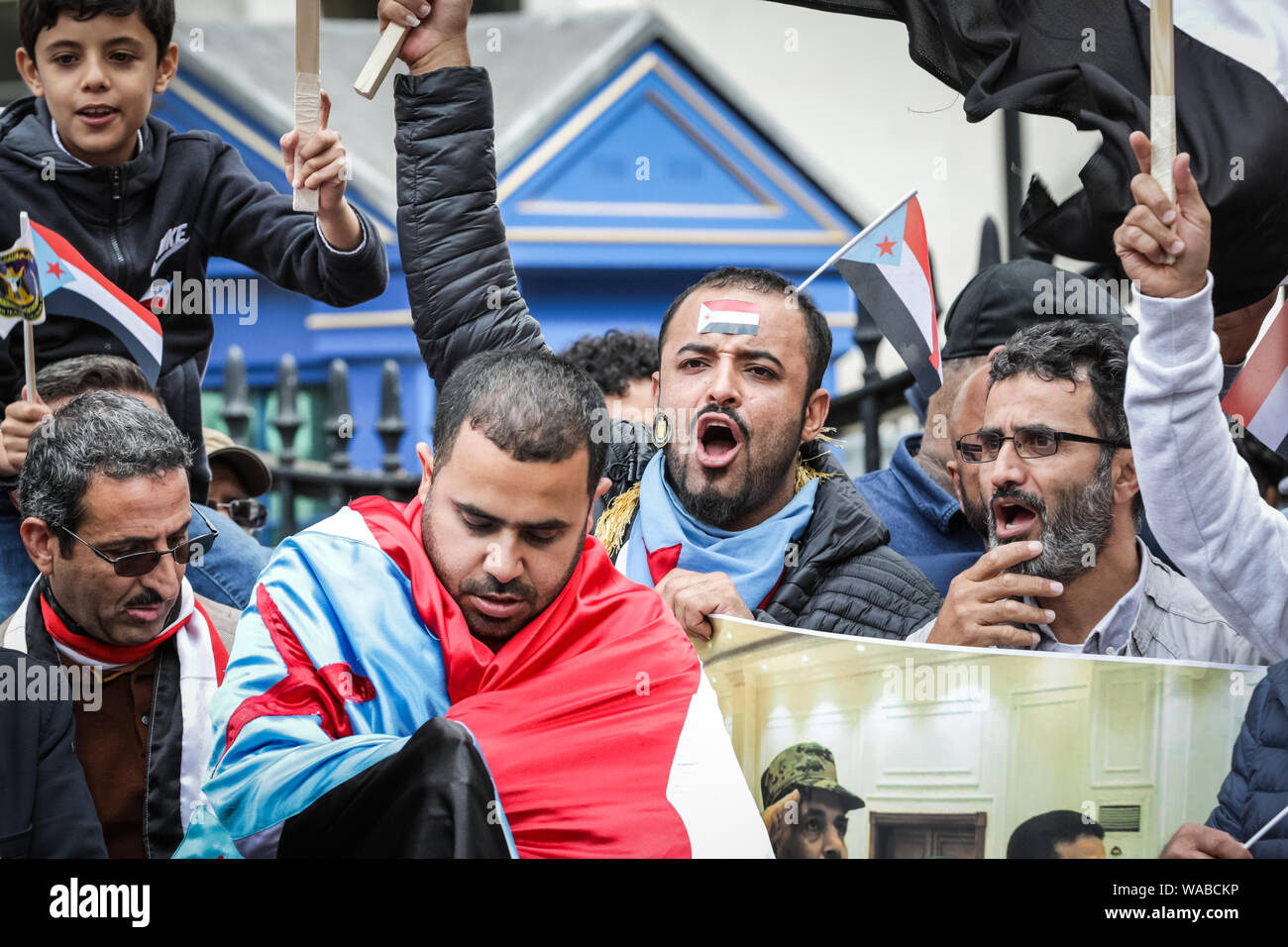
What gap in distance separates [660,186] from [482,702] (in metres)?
1.62

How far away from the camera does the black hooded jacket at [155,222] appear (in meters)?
4.00

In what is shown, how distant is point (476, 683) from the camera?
364 centimetres

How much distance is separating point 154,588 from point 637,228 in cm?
165

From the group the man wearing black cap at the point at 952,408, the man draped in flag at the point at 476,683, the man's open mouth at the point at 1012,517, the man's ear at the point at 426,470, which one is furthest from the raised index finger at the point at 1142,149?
the man's ear at the point at 426,470

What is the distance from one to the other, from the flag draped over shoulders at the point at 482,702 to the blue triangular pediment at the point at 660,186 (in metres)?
1.12

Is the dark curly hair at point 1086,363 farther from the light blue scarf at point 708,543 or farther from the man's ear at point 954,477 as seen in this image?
the light blue scarf at point 708,543

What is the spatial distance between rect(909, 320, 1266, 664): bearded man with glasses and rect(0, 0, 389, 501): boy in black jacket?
5.11ft

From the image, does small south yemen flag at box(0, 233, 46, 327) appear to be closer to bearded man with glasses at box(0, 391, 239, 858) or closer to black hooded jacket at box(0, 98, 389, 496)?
black hooded jacket at box(0, 98, 389, 496)

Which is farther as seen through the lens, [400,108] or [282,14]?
[282,14]

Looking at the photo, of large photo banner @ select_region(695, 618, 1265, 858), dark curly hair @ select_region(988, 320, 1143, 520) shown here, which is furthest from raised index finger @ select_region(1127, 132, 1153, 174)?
large photo banner @ select_region(695, 618, 1265, 858)

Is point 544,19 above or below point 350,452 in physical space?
above

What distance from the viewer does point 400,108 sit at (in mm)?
4059
